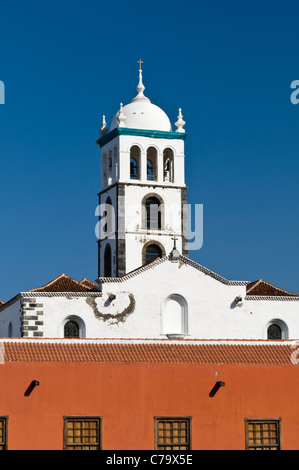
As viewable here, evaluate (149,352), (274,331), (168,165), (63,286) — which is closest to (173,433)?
(149,352)

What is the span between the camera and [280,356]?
30.5m

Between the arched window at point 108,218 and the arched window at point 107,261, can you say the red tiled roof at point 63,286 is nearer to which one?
the arched window at point 107,261

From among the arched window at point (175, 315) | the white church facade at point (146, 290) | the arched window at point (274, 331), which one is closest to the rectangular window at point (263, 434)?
the white church facade at point (146, 290)

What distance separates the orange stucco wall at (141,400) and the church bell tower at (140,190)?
18.0 m

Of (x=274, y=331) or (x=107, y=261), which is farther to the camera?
(x=107, y=261)

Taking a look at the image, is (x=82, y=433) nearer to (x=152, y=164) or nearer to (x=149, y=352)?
(x=149, y=352)

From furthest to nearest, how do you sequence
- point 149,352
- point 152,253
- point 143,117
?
point 143,117
point 152,253
point 149,352

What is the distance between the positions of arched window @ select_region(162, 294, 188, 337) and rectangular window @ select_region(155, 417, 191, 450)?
13.9 metres

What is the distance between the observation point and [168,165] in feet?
165

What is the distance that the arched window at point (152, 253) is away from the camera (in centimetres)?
4778

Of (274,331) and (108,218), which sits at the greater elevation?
(108,218)

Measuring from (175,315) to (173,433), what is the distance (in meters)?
14.5

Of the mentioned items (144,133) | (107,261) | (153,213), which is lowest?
(107,261)

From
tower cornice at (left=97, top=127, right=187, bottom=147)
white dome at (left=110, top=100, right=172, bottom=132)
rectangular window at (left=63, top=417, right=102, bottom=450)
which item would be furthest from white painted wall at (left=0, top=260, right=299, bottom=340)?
rectangular window at (left=63, top=417, right=102, bottom=450)
